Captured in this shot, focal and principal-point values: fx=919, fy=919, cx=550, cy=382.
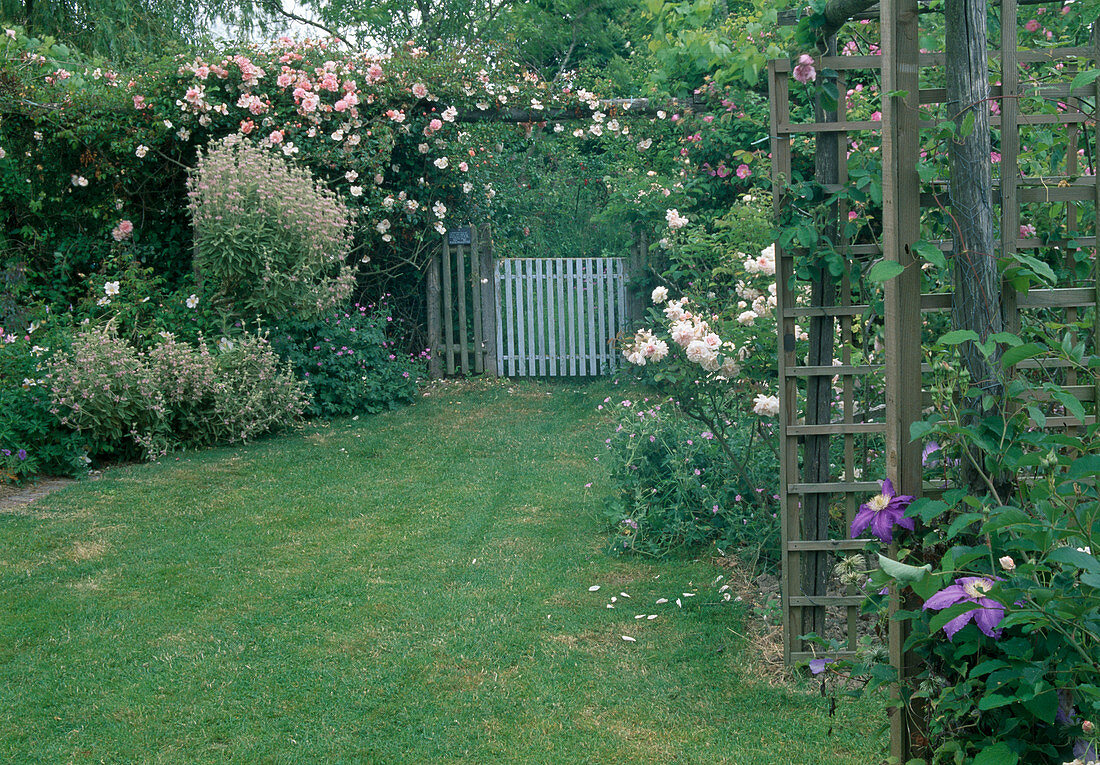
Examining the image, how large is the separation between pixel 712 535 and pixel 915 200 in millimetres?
2530

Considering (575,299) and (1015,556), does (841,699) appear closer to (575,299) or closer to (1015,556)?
(1015,556)

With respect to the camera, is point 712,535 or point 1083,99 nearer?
point 1083,99

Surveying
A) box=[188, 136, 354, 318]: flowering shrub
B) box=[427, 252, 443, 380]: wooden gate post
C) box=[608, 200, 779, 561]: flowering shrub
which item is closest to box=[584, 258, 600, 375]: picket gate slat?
box=[427, 252, 443, 380]: wooden gate post

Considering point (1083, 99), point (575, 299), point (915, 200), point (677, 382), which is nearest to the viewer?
point (915, 200)

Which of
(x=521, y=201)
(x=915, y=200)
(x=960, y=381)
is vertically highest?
(x=521, y=201)

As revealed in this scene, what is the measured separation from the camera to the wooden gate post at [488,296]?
9.04m

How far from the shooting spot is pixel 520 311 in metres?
9.11

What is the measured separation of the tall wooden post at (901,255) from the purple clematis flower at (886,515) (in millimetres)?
59

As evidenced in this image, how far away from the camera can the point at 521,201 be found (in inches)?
450

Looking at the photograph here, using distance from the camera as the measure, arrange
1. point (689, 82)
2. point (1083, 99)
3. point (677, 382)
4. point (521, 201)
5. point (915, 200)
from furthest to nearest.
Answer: point (521, 201)
point (689, 82)
point (677, 382)
point (1083, 99)
point (915, 200)

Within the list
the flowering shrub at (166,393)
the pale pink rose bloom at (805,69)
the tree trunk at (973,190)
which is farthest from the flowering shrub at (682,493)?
the flowering shrub at (166,393)

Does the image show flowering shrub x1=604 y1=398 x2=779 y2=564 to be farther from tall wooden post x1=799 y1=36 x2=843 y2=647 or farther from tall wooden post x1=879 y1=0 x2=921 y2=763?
tall wooden post x1=879 y1=0 x2=921 y2=763

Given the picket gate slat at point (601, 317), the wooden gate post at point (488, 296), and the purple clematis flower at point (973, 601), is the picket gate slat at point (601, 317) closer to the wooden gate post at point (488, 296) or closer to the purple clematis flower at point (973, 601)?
the wooden gate post at point (488, 296)

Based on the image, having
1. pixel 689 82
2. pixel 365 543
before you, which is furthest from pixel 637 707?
pixel 689 82
